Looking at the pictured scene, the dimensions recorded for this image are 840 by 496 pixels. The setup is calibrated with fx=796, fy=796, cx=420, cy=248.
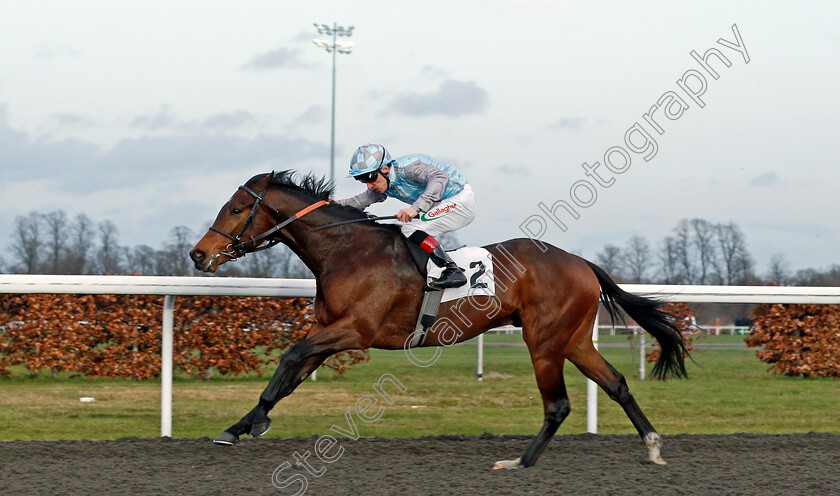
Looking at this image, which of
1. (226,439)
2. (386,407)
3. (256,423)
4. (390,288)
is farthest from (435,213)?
(386,407)

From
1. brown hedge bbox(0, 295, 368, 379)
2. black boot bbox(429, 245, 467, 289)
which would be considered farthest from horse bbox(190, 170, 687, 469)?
brown hedge bbox(0, 295, 368, 379)

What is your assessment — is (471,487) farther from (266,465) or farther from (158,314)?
(158,314)

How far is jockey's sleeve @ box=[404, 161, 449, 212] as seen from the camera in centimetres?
408

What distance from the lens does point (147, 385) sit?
5.25m

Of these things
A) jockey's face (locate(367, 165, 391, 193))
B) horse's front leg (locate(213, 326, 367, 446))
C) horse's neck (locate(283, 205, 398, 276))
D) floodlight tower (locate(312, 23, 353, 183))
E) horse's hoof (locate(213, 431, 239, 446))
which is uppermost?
floodlight tower (locate(312, 23, 353, 183))

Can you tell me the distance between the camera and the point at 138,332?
516 cm

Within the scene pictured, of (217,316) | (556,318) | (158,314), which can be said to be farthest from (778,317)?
(158,314)

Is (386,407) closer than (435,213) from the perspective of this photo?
No

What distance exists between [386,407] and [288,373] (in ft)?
7.53

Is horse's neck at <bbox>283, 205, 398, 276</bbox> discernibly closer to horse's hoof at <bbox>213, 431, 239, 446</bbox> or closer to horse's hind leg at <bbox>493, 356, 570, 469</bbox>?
horse's hoof at <bbox>213, 431, 239, 446</bbox>

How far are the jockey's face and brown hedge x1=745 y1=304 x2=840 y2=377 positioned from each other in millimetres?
3280

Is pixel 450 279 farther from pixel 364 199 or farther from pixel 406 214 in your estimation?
pixel 364 199

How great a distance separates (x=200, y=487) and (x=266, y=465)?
20.4 inches

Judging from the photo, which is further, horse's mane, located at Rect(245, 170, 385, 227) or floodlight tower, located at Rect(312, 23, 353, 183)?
floodlight tower, located at Rect(312, 23, 353, 183)
